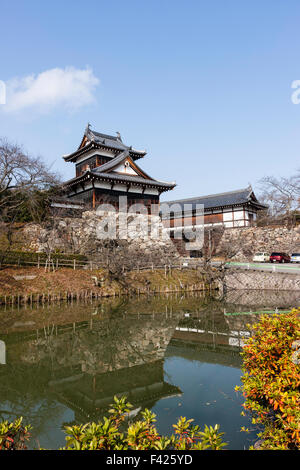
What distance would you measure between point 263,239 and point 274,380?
99.5 ft

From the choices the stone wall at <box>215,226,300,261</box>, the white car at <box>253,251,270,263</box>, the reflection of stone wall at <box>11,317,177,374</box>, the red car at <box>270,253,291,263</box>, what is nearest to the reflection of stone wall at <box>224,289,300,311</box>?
the red car at <box>270,253,291,263</box>

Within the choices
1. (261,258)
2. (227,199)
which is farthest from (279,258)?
(227,199)

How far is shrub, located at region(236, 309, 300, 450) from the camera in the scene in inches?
123

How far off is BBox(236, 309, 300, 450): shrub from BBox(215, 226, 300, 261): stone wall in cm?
2626

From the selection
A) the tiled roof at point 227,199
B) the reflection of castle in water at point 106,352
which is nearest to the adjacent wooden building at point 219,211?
the tiled roof at point 227,199

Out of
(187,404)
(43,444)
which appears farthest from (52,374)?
(187,404)

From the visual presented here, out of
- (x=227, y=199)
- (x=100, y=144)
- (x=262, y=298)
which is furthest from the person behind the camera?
(x=227, y=199)

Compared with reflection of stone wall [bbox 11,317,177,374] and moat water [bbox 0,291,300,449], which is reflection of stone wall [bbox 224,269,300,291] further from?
reflection of stone wall [bbox 11,317,177,374]

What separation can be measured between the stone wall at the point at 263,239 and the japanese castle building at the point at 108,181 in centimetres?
929

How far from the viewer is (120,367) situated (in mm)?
7504

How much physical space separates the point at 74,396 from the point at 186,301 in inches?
534

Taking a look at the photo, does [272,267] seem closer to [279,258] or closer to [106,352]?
[279,258]

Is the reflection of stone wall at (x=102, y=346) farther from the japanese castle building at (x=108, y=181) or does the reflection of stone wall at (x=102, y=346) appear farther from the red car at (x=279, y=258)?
the red car at (x=279, y=258)
